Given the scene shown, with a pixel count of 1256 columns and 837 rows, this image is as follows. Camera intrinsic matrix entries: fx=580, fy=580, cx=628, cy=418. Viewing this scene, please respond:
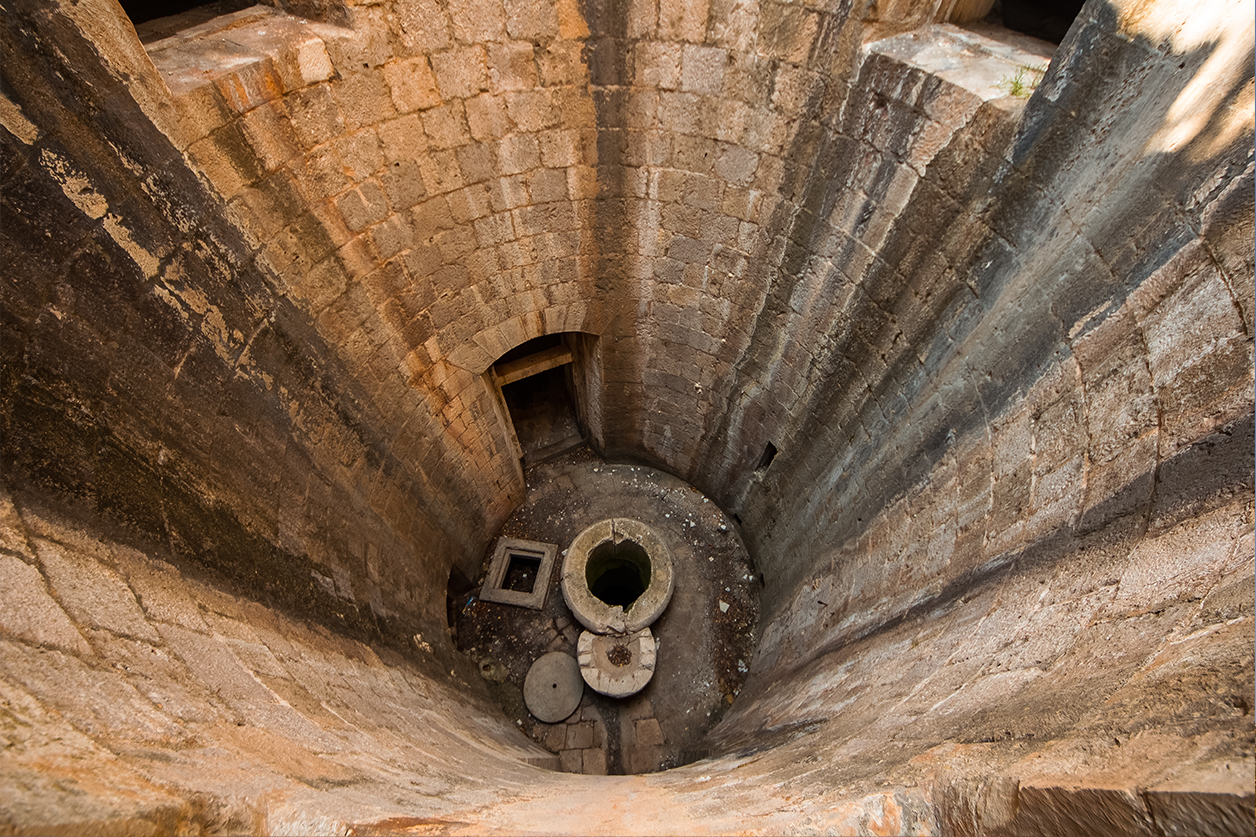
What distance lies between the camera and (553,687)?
5023 millimetres

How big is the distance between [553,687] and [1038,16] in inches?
234

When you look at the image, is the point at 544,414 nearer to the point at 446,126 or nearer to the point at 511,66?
the point at 446,126

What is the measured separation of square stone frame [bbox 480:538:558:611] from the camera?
5422 millimetres

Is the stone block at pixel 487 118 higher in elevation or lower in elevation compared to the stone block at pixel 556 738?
higher

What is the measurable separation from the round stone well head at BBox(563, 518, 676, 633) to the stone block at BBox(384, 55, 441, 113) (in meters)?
3.78

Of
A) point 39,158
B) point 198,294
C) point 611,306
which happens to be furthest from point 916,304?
point 39,158

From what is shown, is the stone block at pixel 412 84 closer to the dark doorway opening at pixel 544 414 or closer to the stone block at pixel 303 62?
the stone block at pixel 303 62

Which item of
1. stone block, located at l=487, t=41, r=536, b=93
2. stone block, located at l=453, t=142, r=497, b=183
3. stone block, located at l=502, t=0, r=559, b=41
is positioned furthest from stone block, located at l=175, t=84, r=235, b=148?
stone block, located at l=502, t=0, r=559, b=41

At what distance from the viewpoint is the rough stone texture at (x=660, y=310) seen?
5.35 feet

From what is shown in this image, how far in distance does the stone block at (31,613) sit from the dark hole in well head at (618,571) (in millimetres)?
3959

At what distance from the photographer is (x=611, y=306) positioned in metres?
4.56

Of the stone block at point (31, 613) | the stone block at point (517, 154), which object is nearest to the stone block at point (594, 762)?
the stone block at point (31, 613)

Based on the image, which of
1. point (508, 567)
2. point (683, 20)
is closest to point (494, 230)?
point (683, 20)

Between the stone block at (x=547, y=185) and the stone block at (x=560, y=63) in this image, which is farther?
the stone block at (x=547, y=185)
